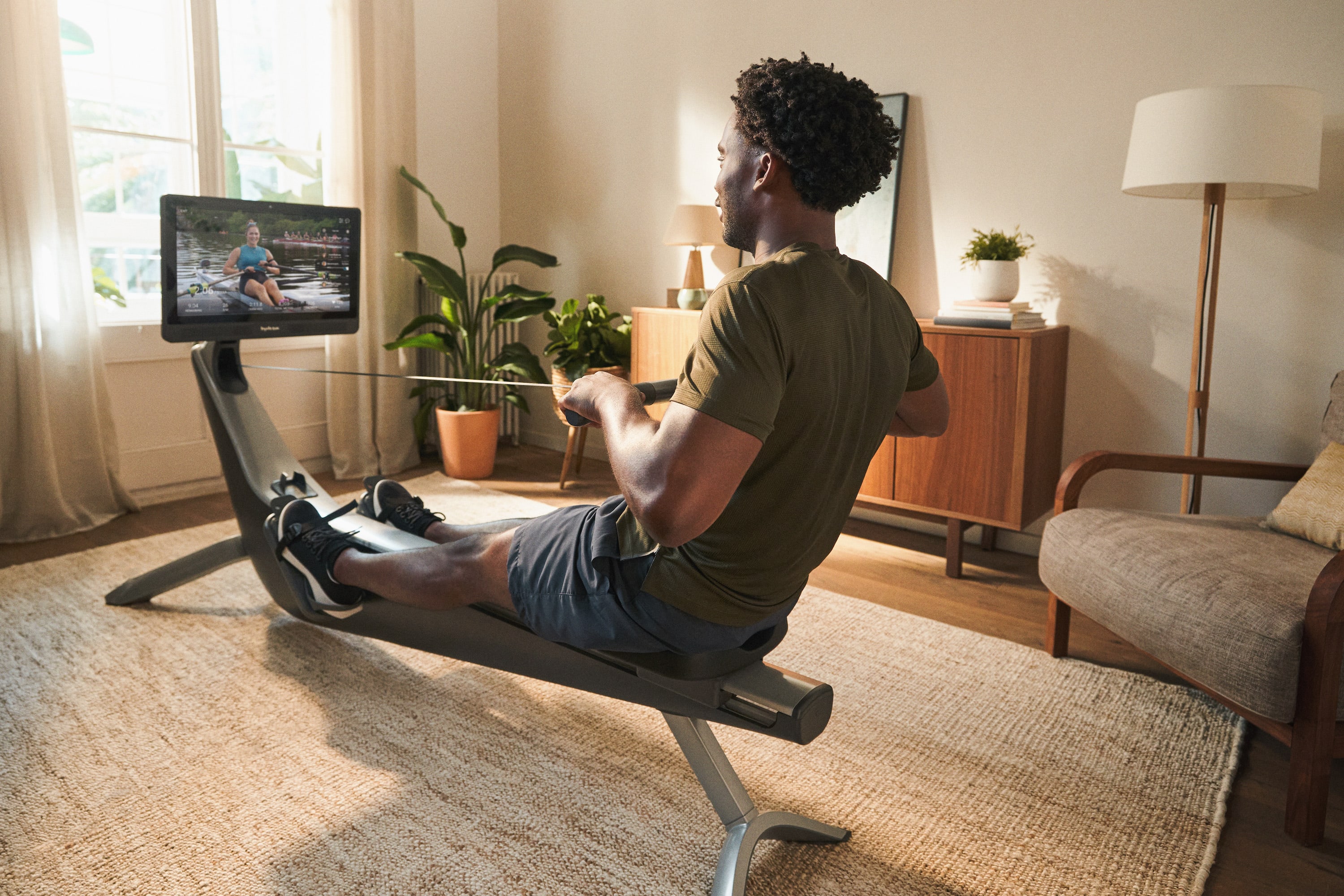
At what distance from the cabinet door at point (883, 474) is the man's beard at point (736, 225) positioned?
1873 mm

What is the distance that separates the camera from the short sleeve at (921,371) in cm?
146

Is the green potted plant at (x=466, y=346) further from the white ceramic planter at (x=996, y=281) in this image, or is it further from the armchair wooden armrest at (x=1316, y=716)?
the armchair wooden armrest at (x=1316, y=716)

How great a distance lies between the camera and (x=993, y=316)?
9.37 feet

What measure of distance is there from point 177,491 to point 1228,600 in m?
3.65

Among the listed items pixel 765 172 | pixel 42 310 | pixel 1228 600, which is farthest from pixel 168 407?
pixel 1228 600

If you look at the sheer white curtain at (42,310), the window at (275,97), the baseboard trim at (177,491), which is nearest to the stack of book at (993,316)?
the baseboard trim at (177,491)

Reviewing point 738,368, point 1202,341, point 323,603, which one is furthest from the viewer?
point 1202,341

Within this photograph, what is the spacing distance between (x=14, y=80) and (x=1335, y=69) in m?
4.03

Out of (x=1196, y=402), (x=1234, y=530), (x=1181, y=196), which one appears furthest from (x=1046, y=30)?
(x=1234, y=530)

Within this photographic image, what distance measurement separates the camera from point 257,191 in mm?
3895

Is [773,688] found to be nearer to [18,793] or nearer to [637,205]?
[18,793]

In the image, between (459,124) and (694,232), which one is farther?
(459,124)

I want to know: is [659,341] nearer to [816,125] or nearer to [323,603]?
[323,603]

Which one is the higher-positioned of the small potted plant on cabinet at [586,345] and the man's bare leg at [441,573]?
the small potted plant on cabinet at [586,345]
